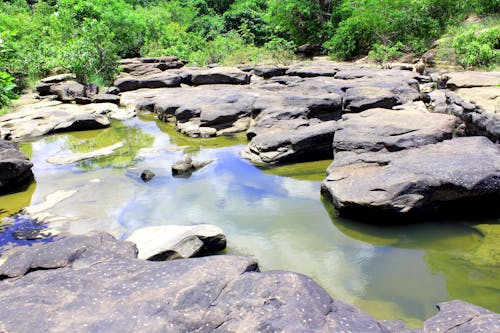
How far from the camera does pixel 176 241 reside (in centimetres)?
464

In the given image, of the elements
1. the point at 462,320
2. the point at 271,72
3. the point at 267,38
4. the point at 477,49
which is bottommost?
the point at 271,72

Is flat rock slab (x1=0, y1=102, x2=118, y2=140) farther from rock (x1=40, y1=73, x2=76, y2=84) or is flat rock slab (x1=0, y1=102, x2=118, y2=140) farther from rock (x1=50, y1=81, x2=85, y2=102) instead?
rock (x1=40, y1=73, x2=76, y2=84)

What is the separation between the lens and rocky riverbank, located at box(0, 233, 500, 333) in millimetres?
2666

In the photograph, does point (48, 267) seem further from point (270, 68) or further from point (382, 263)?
point (270, 68)

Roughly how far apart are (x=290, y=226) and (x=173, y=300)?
2.79 m

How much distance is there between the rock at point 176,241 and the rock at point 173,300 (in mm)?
967

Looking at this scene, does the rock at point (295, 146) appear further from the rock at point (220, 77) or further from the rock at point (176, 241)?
the rock at point (220, 77)

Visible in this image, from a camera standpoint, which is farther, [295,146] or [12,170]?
[295,146]

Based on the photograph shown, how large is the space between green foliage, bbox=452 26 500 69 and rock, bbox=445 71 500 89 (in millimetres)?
2633

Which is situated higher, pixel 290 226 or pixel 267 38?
pixel 267 38

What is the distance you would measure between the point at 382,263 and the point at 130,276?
2.66 meters

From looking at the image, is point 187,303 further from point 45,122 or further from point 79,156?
point 45,122

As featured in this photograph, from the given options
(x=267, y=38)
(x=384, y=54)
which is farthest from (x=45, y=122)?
(x=267, y=38)

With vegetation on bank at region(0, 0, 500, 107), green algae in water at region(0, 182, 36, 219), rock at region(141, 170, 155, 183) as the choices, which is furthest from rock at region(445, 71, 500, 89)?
green algae in water at region(0, 182, 36, 219)
